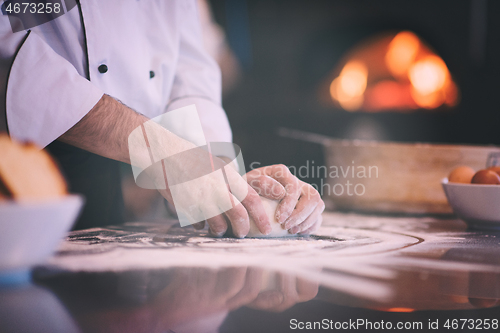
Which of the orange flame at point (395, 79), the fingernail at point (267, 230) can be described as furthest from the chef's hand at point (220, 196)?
the orange flame at point (395, 79)

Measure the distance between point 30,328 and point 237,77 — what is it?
9.91ft

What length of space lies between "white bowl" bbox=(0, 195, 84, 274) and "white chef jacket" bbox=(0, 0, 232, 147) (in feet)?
1.24

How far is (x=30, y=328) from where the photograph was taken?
0.95 ft

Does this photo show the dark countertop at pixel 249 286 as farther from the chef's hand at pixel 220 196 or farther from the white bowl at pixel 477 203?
the white bowl at pixel 477 203

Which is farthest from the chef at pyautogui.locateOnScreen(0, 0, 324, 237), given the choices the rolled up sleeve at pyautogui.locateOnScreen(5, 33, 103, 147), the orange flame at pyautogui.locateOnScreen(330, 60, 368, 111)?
the orange flame at pyautogui.locateOnScreen(330, 60, 368, 111)

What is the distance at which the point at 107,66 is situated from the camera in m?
0.92

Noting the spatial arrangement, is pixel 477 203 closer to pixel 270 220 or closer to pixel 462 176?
pixel 462 176

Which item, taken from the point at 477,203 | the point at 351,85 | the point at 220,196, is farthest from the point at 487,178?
the point at 351,85

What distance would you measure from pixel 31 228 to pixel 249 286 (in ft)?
0.74

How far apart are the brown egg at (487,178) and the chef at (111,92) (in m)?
0.41

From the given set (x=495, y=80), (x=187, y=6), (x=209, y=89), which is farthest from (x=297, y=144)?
(x=495, y=80)

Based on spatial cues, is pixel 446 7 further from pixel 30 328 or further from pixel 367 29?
pixel 30 328

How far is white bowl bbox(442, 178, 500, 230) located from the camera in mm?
820

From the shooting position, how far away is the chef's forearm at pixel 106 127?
68 centimetres
